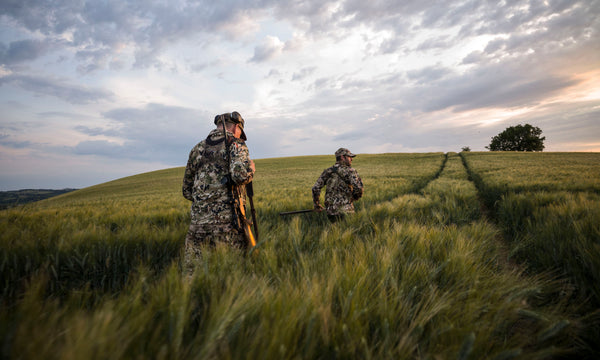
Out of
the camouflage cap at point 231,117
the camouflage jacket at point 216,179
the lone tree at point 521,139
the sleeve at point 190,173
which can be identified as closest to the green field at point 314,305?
the camouflage jacket at point 216,179

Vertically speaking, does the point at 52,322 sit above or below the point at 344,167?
below

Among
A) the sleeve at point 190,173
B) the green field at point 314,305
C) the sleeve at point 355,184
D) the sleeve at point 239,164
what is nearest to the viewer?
the green field at point 314,305

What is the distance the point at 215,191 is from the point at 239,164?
1.68 ft

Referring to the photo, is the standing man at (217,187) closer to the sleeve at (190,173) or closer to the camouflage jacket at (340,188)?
the sleeve at (190,173)

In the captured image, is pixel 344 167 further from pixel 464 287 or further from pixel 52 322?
pixel 52 322

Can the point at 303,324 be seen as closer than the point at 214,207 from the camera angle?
Yes

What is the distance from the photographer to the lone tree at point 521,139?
65438mm

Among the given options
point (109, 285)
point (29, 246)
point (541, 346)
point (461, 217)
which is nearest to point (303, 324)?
point (541, 346)

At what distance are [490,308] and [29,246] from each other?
390 cm

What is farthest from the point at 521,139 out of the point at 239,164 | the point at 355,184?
the point at 239,164

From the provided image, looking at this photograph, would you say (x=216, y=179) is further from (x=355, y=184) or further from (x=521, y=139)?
→ (x=521, y=139)

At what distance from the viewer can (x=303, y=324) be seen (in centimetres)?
102

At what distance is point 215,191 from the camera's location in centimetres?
304

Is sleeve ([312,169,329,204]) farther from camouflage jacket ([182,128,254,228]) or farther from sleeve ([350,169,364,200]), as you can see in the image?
camouflage jacket ([182,128,254,228])
